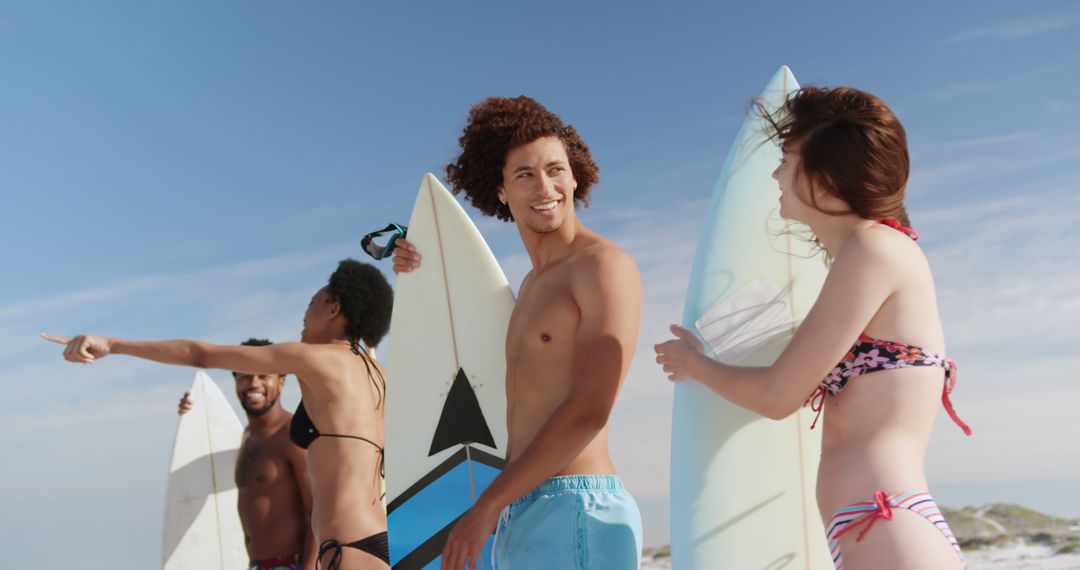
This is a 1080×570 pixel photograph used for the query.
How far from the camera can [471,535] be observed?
1.94 m

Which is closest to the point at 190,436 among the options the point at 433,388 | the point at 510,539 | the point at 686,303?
the point at 433,388

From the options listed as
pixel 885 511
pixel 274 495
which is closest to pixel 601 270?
pixel 885 511

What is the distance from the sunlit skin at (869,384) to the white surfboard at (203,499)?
6.48 m

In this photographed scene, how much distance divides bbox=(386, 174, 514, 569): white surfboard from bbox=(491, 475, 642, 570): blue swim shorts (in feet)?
4.07

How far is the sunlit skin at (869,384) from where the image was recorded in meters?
1.61

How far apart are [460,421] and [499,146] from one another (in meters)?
1.24

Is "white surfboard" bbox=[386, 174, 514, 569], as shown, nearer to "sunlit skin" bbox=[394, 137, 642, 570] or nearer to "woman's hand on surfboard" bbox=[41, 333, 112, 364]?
"sunlit skin" bbox=[394, 137, 642, 570]

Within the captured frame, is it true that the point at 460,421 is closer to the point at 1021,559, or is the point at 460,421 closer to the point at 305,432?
the point at 305,432

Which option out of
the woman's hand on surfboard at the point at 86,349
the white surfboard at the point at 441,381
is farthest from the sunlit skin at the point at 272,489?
the woman's hand on surfboard at the point at 86,349

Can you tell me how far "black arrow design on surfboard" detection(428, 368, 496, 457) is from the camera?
3459mm

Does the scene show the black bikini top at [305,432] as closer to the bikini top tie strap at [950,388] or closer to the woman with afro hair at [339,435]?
the woman with afro hair at [339,435]

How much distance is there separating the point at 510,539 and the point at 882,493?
0.89 m

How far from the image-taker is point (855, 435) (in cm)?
167

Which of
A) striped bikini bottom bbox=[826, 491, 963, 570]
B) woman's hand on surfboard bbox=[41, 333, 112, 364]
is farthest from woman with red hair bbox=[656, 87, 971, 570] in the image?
woman's hand on surfboard bbox=[41, 333, 112, 364]
